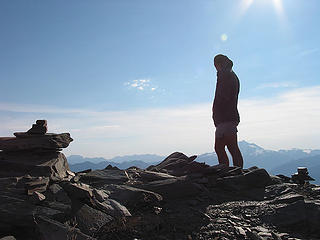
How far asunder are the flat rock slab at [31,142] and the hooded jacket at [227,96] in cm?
668

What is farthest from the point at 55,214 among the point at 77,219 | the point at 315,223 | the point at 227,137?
the point at 227,137

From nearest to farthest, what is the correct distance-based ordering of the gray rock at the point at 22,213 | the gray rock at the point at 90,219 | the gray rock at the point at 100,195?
1. the gray rock at the point at 90,219
2. the gray rock at the point at 22,213
3. the gray rock at the point at 100,195

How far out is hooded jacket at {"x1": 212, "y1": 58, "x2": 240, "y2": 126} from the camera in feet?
35.1

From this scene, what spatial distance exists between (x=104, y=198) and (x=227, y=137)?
20.2 ft

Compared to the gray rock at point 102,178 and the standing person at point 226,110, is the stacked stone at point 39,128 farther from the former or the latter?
the standing person at point 226,110

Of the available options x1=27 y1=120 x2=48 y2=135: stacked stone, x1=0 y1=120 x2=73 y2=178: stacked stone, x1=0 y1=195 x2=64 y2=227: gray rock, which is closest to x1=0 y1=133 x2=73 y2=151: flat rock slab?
x1=0 y1=120 x2=73 y2=178: stacked stone

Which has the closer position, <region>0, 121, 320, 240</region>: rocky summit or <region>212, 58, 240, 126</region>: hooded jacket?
<region>0, 121, 320, 240</region>: rocky summit

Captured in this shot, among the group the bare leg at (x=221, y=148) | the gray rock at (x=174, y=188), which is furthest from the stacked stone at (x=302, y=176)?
the gray rock at (x=174, y=188)

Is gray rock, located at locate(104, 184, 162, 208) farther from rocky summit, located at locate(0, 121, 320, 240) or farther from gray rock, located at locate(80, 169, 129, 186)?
gray rock, located at locate(80, 169, 129, 186)

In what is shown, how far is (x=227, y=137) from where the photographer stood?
10555mm

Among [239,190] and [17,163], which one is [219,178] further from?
[17,163]

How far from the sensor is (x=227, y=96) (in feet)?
35.1

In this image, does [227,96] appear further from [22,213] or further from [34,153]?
[22,213]

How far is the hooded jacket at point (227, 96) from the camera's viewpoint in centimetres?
1070
